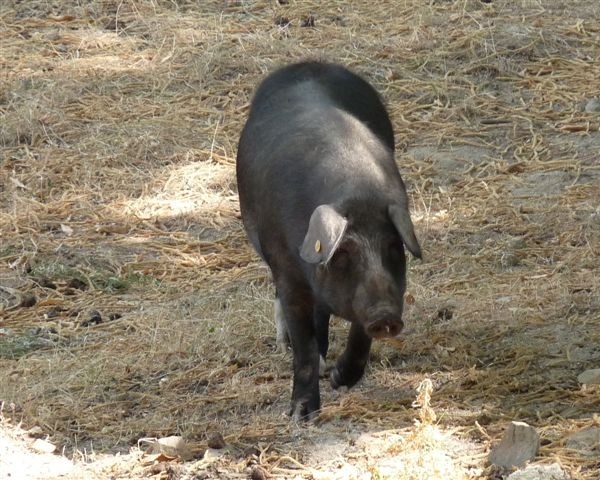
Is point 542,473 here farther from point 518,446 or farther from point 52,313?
point 52,313

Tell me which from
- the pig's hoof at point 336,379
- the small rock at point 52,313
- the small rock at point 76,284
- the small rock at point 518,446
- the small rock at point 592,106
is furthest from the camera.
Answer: the small rock at point 592,106

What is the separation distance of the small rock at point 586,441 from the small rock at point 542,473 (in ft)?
1.13

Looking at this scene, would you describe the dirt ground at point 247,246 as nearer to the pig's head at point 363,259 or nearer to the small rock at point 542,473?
the small rock at point 542,473

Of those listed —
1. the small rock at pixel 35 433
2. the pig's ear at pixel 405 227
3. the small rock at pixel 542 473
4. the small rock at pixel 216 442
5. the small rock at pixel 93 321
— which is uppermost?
the pig's ear at pixel 405 227

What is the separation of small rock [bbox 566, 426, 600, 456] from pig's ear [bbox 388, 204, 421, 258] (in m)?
0.90

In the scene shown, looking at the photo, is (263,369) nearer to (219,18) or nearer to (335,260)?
(335,260)

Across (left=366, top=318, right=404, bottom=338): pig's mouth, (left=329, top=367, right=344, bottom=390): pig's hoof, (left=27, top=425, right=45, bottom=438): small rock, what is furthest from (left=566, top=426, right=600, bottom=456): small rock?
(left=27, top=425, right=45, bottom=438): small rock

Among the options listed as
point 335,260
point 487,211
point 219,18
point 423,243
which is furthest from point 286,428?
point 219,18

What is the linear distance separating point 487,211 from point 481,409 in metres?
2.66

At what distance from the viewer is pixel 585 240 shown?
7.63m

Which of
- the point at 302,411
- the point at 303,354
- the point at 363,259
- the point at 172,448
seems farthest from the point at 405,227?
the point at 172,448

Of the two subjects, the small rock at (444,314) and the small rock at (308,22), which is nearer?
the small rock at (444,314)

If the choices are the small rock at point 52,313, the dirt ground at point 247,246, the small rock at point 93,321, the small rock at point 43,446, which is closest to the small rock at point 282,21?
the dirt ground at point 247,246

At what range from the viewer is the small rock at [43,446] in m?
5.74
